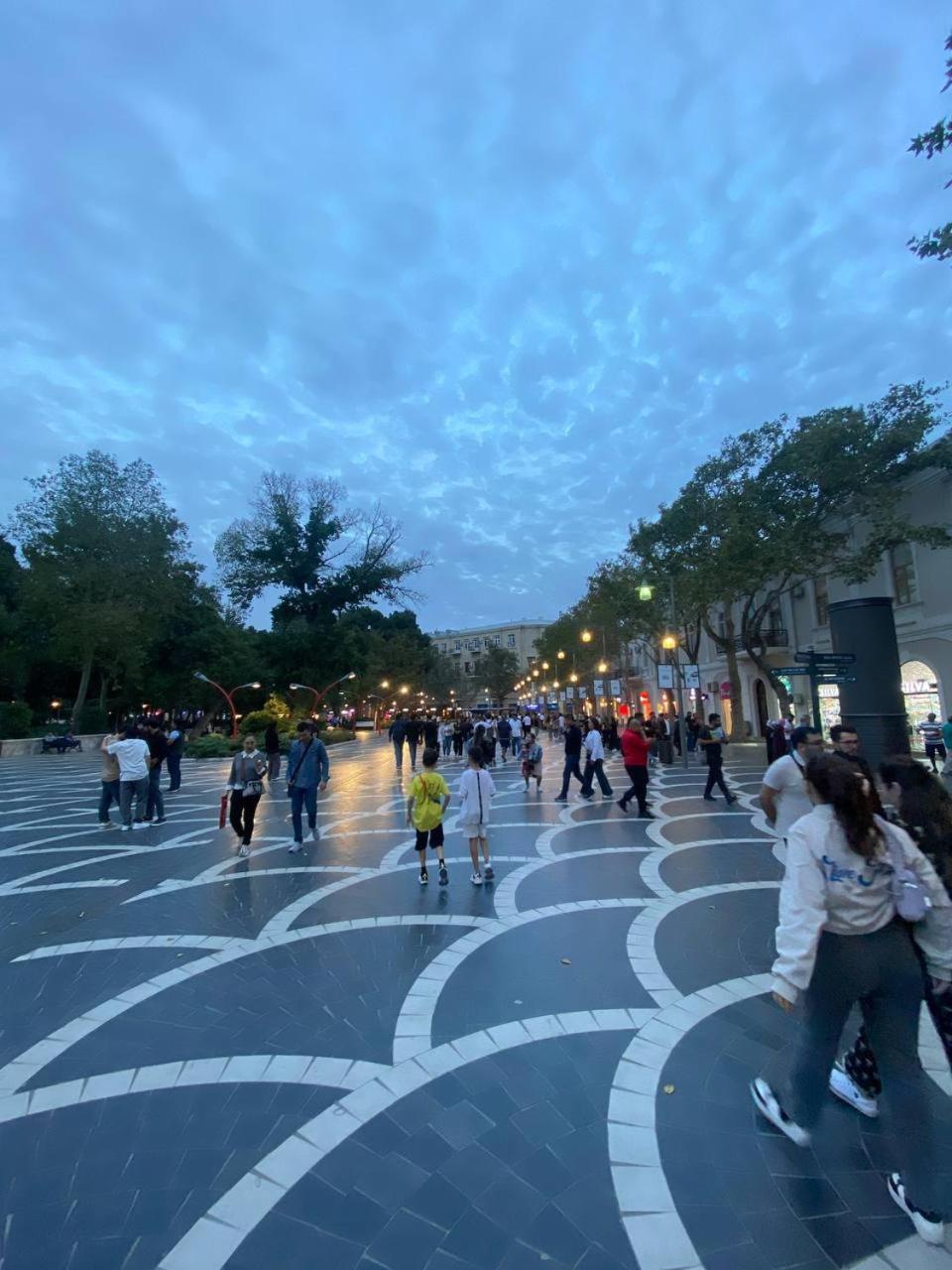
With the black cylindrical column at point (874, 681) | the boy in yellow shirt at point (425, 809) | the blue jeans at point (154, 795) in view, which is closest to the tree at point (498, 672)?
the blue jeans at point (154, 795)

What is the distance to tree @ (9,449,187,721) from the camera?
38688 millimetres

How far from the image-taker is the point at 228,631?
49.8 meters

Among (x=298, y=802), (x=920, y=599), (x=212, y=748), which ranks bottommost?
(x=212, y=748)

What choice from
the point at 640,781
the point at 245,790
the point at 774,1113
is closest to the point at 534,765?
the point at 640,781

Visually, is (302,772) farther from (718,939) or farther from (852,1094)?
(852,1094)

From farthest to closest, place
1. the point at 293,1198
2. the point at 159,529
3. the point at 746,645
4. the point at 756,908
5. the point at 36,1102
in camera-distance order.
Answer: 1. the point at 159,529
2. the point at 746,645
3. the point at 756,908
4. the point at 36,1102
5. the point at 293,1198

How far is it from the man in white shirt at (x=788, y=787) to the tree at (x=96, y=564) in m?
41.5

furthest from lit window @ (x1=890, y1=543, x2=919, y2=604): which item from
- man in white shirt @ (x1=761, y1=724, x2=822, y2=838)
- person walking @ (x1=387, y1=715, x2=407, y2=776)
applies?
man in white shirt @ (x1=761, y1=724, x2=822, y2=838)

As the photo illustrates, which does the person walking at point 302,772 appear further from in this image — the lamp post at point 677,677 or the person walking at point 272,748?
the lamp post at point 677,677

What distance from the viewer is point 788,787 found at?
4684mm

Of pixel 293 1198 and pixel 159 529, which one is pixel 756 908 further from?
pixel 159 529

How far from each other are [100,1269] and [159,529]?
4734 centimetres

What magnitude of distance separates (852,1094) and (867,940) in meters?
1.25

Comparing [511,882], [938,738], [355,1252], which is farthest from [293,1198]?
[938,738]
